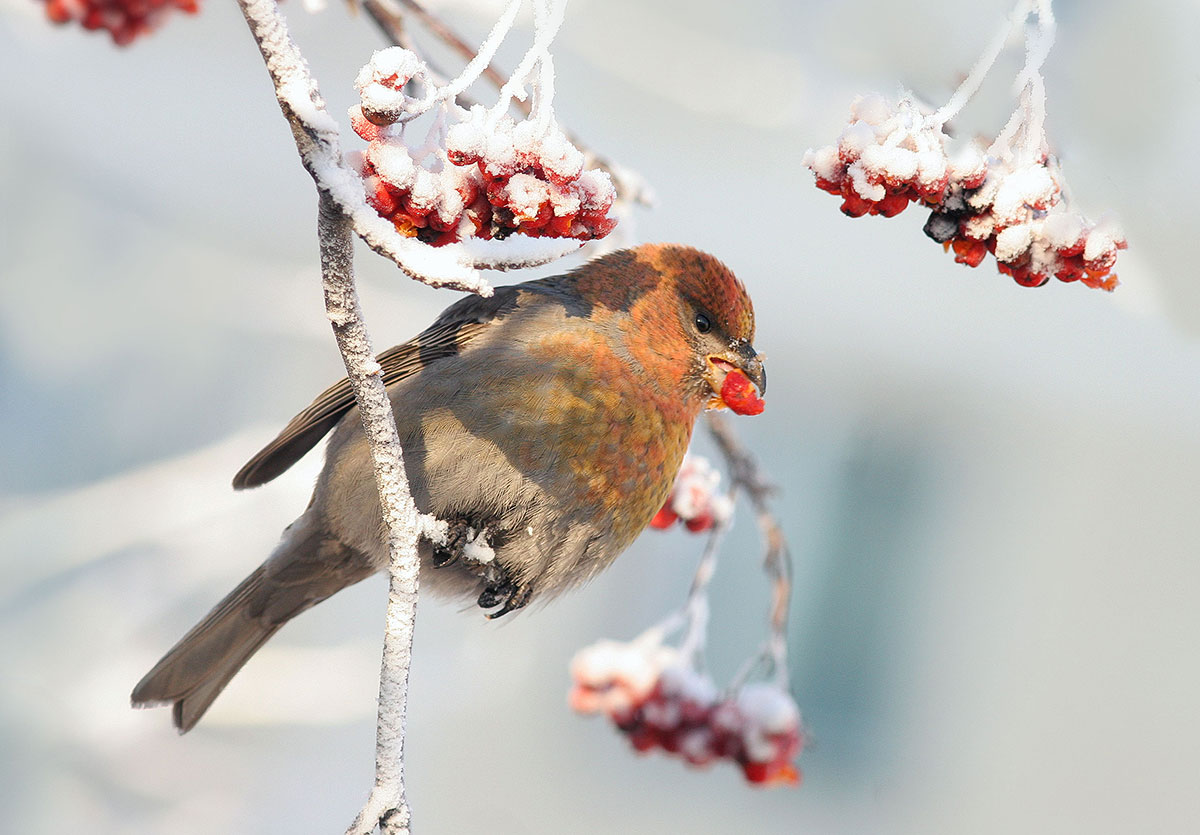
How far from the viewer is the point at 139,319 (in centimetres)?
593

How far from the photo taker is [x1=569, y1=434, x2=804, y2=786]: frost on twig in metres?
2.22

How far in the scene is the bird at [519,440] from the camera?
191cm

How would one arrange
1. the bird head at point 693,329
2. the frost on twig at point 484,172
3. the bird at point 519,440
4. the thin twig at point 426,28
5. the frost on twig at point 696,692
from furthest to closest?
1. the frost on twig at point 696,692
2. the bird head at point 693,329
3. the bird at point 519,440
4. the thin twig at point 426,28
5. the frost on twig at point 484,172

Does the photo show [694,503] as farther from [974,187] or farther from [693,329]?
[974,187]

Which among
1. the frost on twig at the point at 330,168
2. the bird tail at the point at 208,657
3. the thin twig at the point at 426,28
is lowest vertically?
the bird tail at the point at 208,657

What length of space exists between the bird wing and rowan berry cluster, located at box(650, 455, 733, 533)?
0.50m

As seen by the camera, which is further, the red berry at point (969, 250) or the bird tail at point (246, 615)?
the bird tail at point (246, 615)

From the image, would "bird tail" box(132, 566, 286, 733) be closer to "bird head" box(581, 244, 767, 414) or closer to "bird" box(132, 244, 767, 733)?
"bird" box(132, 244, 767, 733)

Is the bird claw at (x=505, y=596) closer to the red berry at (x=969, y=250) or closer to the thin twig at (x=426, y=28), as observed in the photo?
the thin twig at (x=426, y=28)

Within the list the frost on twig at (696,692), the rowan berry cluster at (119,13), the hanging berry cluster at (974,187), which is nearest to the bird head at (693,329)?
the frost on twig at (696,692)

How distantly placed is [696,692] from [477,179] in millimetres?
1523

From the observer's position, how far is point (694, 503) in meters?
2.28

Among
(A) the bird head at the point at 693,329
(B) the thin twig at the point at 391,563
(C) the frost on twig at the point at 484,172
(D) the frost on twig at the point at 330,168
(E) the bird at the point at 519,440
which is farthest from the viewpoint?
(A) the bird head at the point at 693,329

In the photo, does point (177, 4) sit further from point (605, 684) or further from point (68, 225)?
point (68, 225)
